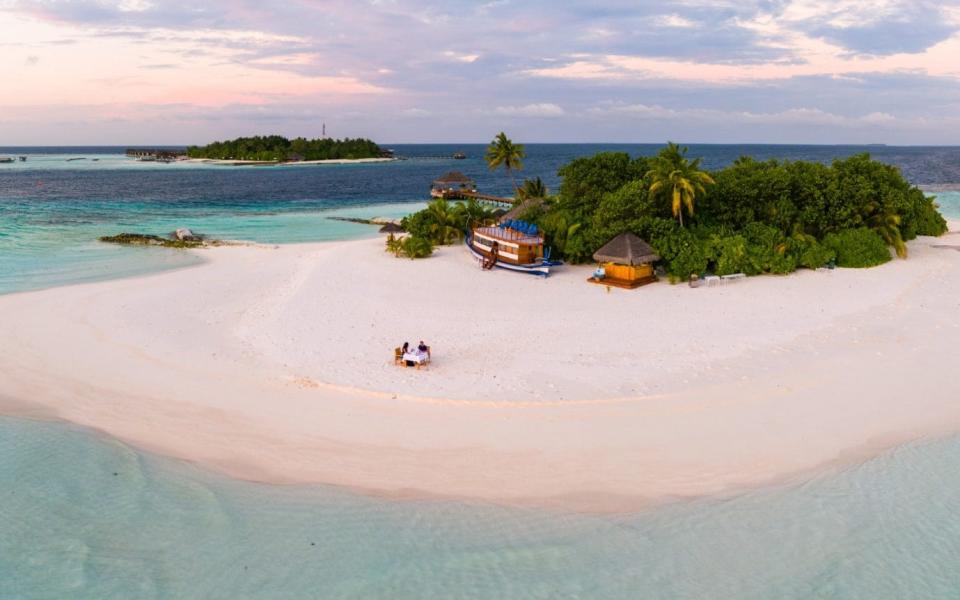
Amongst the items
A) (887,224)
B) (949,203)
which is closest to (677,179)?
(887,224)

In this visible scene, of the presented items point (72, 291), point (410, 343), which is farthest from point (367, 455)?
point (72, 291)

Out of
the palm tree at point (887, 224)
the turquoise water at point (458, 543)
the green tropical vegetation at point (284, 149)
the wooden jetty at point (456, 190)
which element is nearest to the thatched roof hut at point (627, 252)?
the palm tree at point (887, 224)

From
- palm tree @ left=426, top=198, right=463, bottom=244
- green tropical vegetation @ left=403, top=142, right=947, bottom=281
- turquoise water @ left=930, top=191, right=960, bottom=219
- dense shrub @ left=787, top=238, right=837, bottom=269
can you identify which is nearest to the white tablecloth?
green tropical vegetation @ left=403, top=142, right=947, bottom=281

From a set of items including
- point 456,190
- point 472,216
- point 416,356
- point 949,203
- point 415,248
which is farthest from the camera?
point 456,190

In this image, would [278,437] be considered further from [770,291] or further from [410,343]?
[770,291]

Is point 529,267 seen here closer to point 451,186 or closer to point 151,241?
point 151,241

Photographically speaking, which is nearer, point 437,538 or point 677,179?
point 437,538
